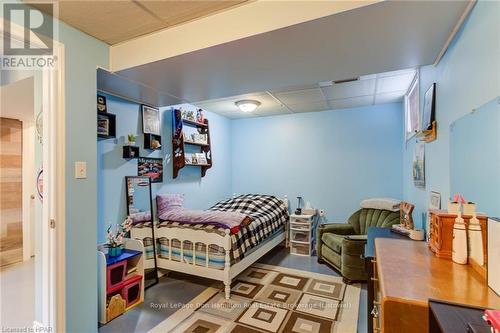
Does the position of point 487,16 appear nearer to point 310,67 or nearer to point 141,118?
point 310,67

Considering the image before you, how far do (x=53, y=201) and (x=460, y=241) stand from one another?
234cm

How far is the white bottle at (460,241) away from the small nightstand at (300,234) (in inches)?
111

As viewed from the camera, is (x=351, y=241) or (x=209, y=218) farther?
(x=351, y=241)

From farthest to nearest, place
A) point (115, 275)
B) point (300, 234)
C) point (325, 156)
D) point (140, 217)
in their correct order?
point (325, 156), point (300, 234), point (140, 217), point (115, 275)

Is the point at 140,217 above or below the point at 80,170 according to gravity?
below

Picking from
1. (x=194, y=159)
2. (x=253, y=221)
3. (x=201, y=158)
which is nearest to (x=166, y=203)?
(x=194, y=159)

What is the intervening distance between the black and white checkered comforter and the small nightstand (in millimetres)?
203

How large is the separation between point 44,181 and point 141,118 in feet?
4.99

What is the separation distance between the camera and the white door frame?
1.64 metres

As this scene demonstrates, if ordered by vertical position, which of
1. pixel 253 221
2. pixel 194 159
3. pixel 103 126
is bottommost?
pixel 253 221

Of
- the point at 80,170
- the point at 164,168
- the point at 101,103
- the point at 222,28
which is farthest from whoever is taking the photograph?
the point at 164,168

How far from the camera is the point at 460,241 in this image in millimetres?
1166

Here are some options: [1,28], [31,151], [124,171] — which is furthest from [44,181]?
[31,151]

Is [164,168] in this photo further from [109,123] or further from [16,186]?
[16,186]
